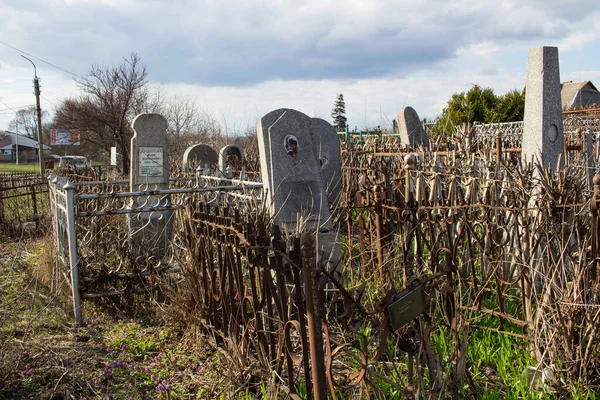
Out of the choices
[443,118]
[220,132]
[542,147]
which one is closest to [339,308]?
[542,147]

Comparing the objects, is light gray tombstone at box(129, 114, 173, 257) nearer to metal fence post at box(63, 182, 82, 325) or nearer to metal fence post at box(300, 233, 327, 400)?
metal fence post at box(63, 182, 82, 325)

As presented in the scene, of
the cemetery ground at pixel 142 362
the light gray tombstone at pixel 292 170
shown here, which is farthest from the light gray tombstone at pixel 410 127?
the cemetery ground at pixel 142 362

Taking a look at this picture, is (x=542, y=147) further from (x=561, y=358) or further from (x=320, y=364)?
(x=320, y=364)

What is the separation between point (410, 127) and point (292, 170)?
23.5ft

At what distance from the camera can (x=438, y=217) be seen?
4121 millimetres

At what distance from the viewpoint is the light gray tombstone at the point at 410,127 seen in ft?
38.0

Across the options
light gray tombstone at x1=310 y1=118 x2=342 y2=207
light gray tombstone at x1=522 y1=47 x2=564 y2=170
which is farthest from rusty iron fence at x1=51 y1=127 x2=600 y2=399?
light gray tombstone at x1=310 y1=118 x2=342 y2=207

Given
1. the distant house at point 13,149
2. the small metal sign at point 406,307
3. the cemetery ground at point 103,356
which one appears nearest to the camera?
the small metal sign at point 406,307

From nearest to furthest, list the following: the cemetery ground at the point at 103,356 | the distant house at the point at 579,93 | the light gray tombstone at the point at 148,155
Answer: the cemetery ground at the point at 103,356 < the light gray tombstone at the point at 148,155 < the distant house at the point at 579,93

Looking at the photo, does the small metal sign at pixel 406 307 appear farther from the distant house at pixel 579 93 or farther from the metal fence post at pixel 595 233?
the distant house at pixel 579 93

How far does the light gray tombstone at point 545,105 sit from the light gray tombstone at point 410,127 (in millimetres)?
6047

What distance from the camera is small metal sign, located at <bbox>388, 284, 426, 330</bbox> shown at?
7.13ft

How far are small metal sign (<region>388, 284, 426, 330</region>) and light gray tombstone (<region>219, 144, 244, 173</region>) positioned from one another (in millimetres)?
9726

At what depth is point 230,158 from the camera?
13078mm
